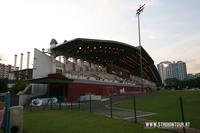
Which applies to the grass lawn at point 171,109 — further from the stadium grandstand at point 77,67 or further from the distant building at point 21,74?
the distant building at point 21,74

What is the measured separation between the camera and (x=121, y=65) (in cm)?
9894

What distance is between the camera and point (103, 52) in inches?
2820

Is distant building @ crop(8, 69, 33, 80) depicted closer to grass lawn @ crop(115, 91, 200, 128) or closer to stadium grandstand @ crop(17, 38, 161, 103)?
stadium grandstand @ crop(17, 38, 161, 103)

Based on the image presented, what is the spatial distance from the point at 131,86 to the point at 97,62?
17.2m

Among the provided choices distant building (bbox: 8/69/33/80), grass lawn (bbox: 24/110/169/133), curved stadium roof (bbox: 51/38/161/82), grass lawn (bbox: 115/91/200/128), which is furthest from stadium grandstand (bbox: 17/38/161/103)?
grass lawn (bbox: 24/110/169/133)

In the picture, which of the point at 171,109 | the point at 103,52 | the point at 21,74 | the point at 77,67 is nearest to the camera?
the point at 171,109

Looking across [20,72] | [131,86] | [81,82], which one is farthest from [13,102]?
[131,86]

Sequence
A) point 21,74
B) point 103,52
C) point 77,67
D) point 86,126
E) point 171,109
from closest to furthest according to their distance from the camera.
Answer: point 86,126, point 171,109, point 77,67, point 21,74, point 103,52

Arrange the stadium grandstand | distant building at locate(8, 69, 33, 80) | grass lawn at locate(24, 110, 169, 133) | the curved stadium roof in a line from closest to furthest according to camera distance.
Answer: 1. grass lawn at locate(24, 110, 169, 133)
2. the stadium grandstand
3. the curved stadium roof
4. distant building at locate(8, 69, 33, 80)

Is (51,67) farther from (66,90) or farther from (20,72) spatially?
(20,72)

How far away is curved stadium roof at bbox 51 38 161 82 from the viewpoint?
55.7m

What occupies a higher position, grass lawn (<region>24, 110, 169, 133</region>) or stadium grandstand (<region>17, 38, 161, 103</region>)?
stadium grandstand (<region>17, 38, 161, 103</region>)

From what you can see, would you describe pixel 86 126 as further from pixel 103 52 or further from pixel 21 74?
pixel 21 74

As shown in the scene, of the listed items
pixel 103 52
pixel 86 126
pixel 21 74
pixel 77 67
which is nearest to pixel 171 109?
pixel 86 126
